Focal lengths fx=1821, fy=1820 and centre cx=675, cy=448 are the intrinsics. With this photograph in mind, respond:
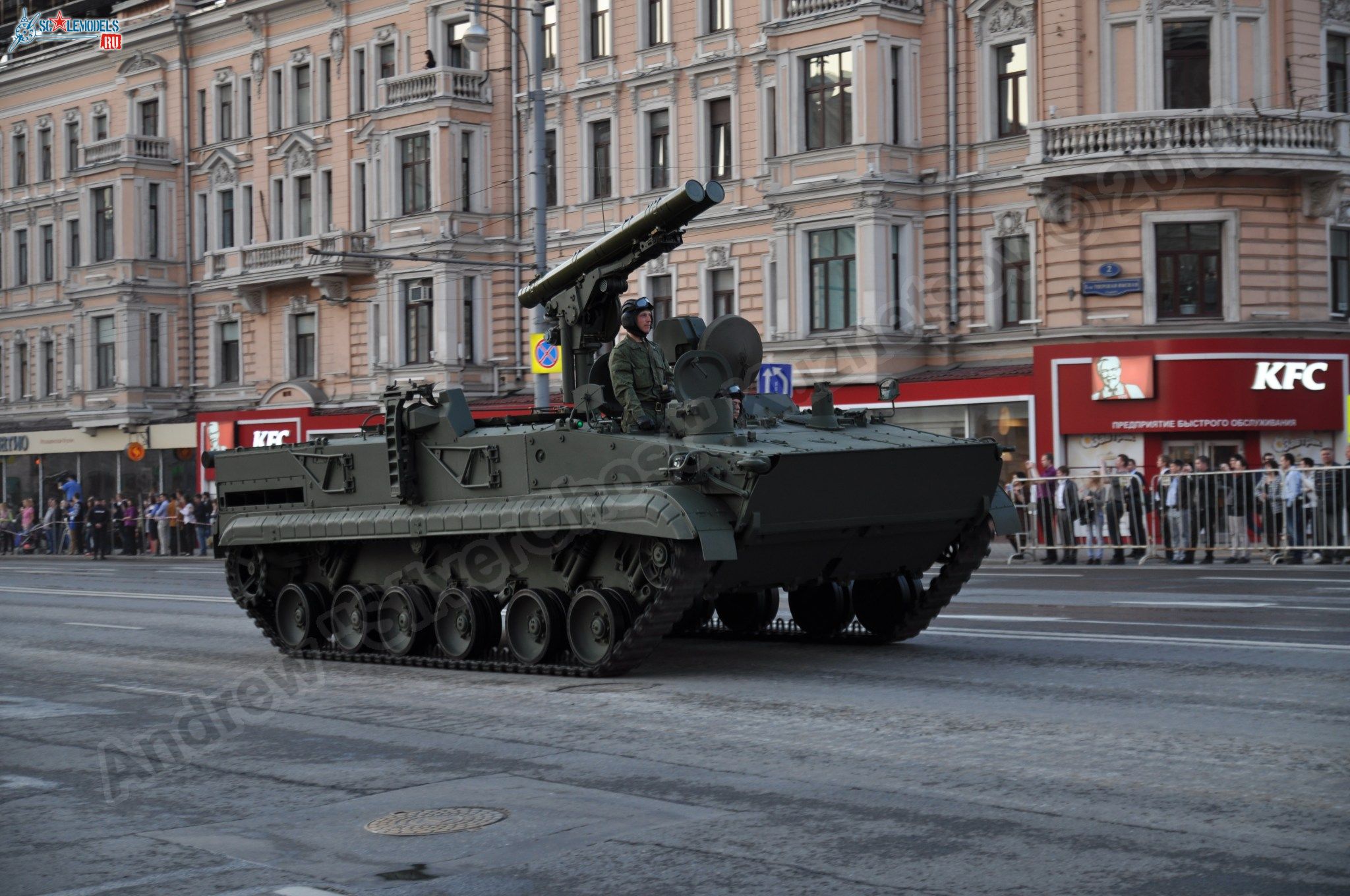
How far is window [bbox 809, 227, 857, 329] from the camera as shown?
120ft

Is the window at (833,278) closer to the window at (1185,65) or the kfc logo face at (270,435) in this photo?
the window at (1185,65)

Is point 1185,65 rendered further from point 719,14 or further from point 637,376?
point 637,376

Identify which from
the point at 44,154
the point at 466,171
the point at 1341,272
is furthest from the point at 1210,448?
the point at 44,154

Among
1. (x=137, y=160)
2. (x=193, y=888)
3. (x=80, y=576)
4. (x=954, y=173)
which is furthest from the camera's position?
(x=137, y=160)

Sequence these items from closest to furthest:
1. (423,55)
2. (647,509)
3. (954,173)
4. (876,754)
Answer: (876,754) < (647,509) < (954,173) < (423,55)

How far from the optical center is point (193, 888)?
6969 millimetres

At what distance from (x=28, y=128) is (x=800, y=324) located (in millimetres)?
33415

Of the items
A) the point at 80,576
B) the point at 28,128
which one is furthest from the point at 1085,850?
the point at 28,128

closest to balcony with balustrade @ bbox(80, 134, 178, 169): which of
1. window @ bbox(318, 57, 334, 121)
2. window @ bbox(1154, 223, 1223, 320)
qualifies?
window @ bbox(318, 57, 334, 121)

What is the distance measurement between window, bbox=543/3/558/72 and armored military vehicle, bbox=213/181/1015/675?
2898cm

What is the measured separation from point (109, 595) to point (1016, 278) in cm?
1823

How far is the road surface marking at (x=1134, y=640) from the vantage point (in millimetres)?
13456

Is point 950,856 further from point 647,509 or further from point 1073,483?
point 1073,483

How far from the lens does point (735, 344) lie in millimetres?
14359
